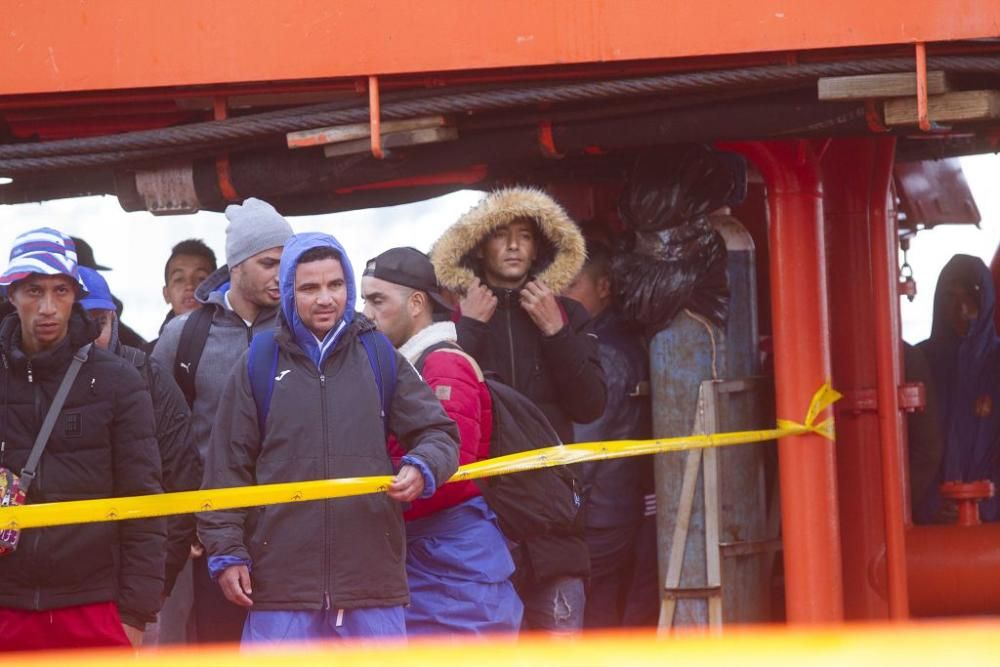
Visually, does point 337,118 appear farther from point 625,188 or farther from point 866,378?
point 866,378

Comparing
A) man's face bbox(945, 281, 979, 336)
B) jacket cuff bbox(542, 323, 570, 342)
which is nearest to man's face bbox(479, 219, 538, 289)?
jacket cuff bbox(542, 323, 570, 342)

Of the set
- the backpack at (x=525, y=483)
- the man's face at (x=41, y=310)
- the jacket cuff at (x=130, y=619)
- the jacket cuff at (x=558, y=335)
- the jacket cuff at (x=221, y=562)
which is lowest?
the jacket cuff at (x=130, y=619)

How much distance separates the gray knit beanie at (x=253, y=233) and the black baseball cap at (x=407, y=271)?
349 mm

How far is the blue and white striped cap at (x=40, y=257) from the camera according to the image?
4812mm

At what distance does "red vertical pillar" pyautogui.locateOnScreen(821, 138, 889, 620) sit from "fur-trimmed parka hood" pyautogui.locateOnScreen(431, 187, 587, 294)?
5.13ft

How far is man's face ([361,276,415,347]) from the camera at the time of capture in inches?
214

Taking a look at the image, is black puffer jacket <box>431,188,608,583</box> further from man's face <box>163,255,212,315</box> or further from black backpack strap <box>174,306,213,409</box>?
man's face <box>163,255,212,315</box>

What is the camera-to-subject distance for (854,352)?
698cm

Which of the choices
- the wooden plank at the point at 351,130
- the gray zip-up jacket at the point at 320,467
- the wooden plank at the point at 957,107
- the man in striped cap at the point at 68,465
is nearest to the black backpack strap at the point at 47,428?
the man in striped cap at the point at 68,465

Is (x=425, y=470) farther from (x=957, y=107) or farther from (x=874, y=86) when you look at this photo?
(x=957, y=107)

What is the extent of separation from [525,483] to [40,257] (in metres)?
1.73

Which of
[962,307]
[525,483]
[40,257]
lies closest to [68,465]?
[40,257]

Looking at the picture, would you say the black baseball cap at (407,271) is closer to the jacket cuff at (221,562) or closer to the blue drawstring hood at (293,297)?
Result: the blue drawstring hood at (293,297)

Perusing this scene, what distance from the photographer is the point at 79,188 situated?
7.67m
